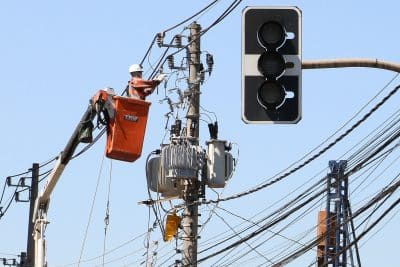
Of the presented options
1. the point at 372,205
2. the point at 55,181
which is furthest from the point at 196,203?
the point at 372,205

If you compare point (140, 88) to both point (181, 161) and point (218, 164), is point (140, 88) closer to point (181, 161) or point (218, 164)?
point (181, 161)

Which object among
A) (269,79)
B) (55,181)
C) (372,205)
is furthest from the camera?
(55,181)

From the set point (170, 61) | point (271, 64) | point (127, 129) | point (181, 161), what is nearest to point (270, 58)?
point (271, 64)

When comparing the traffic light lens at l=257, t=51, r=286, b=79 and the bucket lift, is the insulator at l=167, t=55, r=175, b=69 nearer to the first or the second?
the bucket lift

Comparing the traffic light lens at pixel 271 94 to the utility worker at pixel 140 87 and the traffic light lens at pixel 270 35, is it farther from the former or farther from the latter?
the utility worker at pixel 140 87

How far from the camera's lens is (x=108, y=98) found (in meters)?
22.6

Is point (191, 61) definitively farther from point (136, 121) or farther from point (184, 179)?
point (136, 121)

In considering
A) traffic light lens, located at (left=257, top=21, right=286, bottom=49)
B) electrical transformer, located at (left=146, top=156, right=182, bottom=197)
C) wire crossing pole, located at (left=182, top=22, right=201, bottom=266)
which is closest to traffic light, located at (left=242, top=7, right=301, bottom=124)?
traffic light lens, located at (left=257, top=21, right=286, bottom=49)

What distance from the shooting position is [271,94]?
1410 centimetres

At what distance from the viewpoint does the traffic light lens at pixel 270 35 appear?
46.5 feet

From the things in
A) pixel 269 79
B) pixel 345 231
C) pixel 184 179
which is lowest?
pixel 345 231

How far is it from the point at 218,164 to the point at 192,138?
2.75 ft

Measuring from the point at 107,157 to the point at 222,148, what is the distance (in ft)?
33.5

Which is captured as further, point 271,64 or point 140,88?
point 140,88
